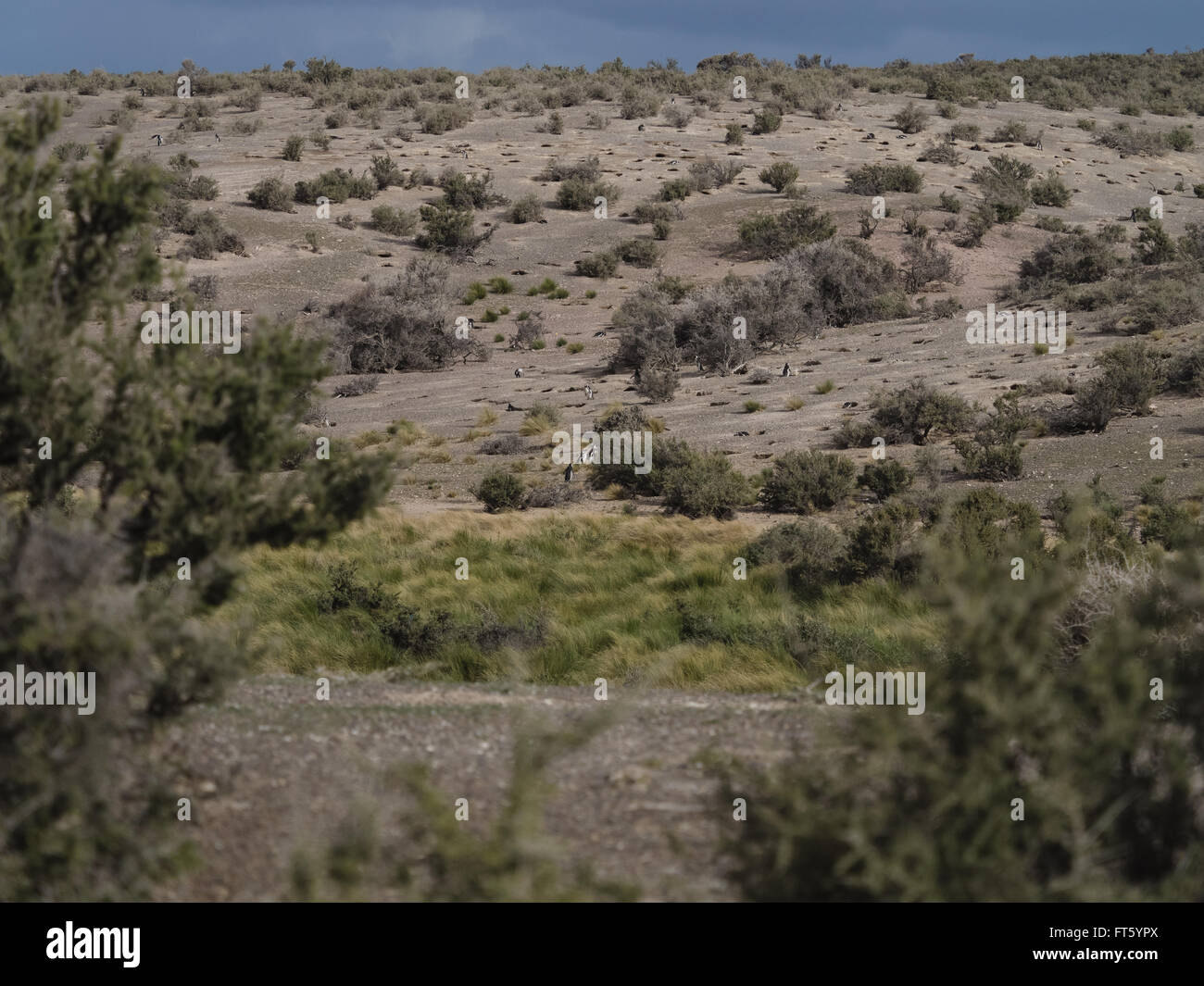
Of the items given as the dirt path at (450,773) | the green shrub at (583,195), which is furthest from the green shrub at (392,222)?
the dirt path at (450,773)

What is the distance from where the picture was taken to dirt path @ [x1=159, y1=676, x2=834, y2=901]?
4781 mm

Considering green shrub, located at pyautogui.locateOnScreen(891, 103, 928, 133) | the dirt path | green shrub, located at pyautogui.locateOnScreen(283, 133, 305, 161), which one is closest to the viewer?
the dirt path

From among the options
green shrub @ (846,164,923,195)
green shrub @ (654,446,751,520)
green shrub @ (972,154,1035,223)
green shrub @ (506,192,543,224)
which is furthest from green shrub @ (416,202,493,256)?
green shrub @ (654,446,751,520)

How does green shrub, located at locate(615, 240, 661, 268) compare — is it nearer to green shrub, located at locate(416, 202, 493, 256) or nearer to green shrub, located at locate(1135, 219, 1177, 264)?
green shrub, located at locate(416, 202, 493, 256)

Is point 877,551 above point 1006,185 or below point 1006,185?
below

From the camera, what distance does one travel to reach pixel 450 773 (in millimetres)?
5582

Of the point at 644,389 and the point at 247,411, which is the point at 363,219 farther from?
the point at 247,411

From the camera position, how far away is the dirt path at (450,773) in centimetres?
478

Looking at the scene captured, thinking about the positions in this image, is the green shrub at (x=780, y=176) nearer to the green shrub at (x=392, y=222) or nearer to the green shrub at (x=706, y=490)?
the green shrub at (x=392, y=222)

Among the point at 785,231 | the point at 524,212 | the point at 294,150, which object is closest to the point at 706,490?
the point at 785,231

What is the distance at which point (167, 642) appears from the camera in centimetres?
500

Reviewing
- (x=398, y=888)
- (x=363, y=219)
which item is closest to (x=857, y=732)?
(x=398, y=888)

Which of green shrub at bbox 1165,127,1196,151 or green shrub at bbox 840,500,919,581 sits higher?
green shrub at bbox 1165,127,1196,151

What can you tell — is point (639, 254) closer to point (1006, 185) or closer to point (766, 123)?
point (1006, 185)
